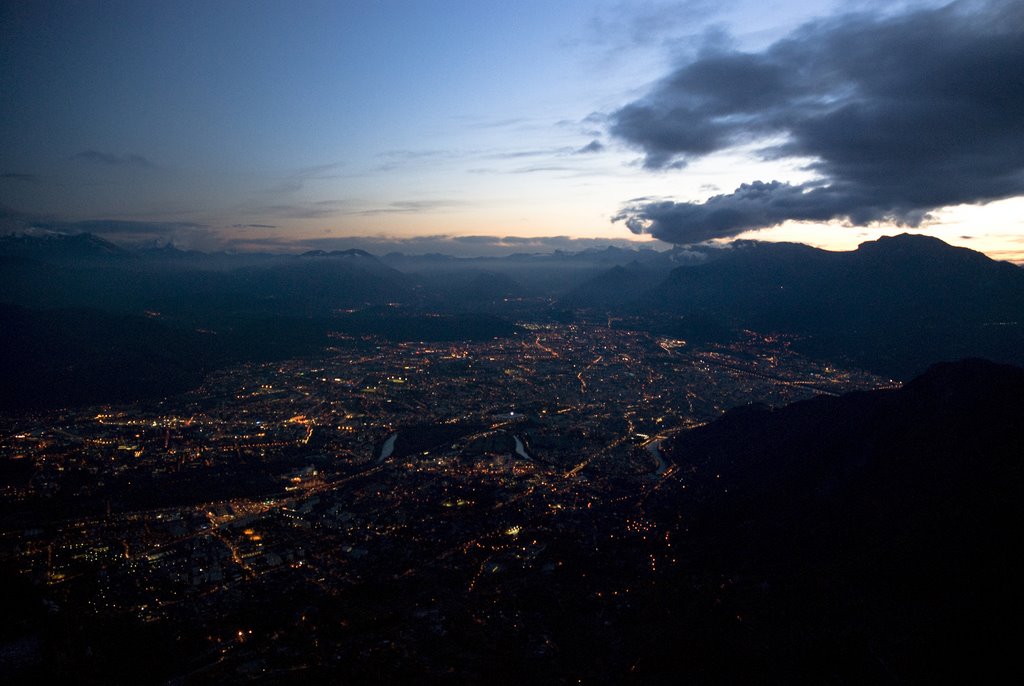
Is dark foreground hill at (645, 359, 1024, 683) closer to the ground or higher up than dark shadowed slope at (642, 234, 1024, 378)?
closer to the ground

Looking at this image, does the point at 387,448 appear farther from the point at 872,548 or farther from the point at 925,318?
the point at 925,318

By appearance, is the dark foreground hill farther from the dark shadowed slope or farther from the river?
the dark shadowed slope


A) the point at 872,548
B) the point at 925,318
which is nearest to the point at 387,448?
the point at 872,548

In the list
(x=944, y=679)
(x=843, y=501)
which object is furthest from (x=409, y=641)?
(x=843, y=501)

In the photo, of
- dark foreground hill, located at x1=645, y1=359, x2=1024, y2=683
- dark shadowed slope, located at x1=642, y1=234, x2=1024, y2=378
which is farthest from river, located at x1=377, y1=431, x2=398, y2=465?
dark shadowed slope, located at x1=642, y1=234, x2=1024, y2=378

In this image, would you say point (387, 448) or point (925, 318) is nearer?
point (387, 448)

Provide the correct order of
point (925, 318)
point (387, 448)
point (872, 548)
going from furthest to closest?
point (925, 318)
point (387, 448)
point (872, 548)

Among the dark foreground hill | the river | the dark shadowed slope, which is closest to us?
the dark foreground hill

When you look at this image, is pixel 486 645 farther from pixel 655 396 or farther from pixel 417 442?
pixel 655 396
